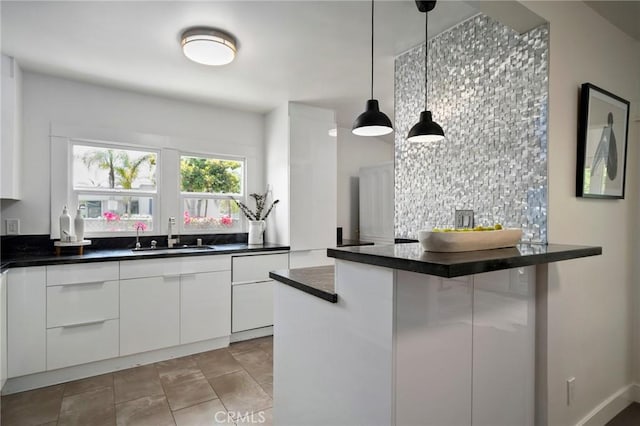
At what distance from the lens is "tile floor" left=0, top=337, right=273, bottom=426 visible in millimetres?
2109

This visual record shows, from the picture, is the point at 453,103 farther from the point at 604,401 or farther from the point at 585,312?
the point at 604,401

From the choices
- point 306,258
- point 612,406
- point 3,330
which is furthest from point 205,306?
point 612,406

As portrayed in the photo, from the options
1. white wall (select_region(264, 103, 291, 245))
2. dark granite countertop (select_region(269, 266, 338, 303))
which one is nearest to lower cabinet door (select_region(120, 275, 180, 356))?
white wall (select_region(264, 103, 291, 245))

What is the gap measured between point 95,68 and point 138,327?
2.17m

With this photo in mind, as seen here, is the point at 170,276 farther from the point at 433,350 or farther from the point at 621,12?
the point at 621,12

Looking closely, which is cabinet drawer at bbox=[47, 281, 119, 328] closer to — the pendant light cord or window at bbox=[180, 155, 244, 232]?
window at bbox=[180, 155, 244, 232]

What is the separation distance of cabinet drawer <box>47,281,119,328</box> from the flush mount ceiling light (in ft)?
6.18

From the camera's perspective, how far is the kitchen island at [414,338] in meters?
1.15

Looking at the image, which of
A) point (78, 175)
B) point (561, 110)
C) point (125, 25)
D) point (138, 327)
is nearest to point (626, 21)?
point (561, 110)

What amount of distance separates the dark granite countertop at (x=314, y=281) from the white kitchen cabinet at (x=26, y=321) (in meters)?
1.89

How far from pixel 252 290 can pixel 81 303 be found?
141 cm

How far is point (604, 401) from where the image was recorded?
2057 mm

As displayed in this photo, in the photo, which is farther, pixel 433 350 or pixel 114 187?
pixel 114 187

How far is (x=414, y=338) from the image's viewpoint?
118cm
